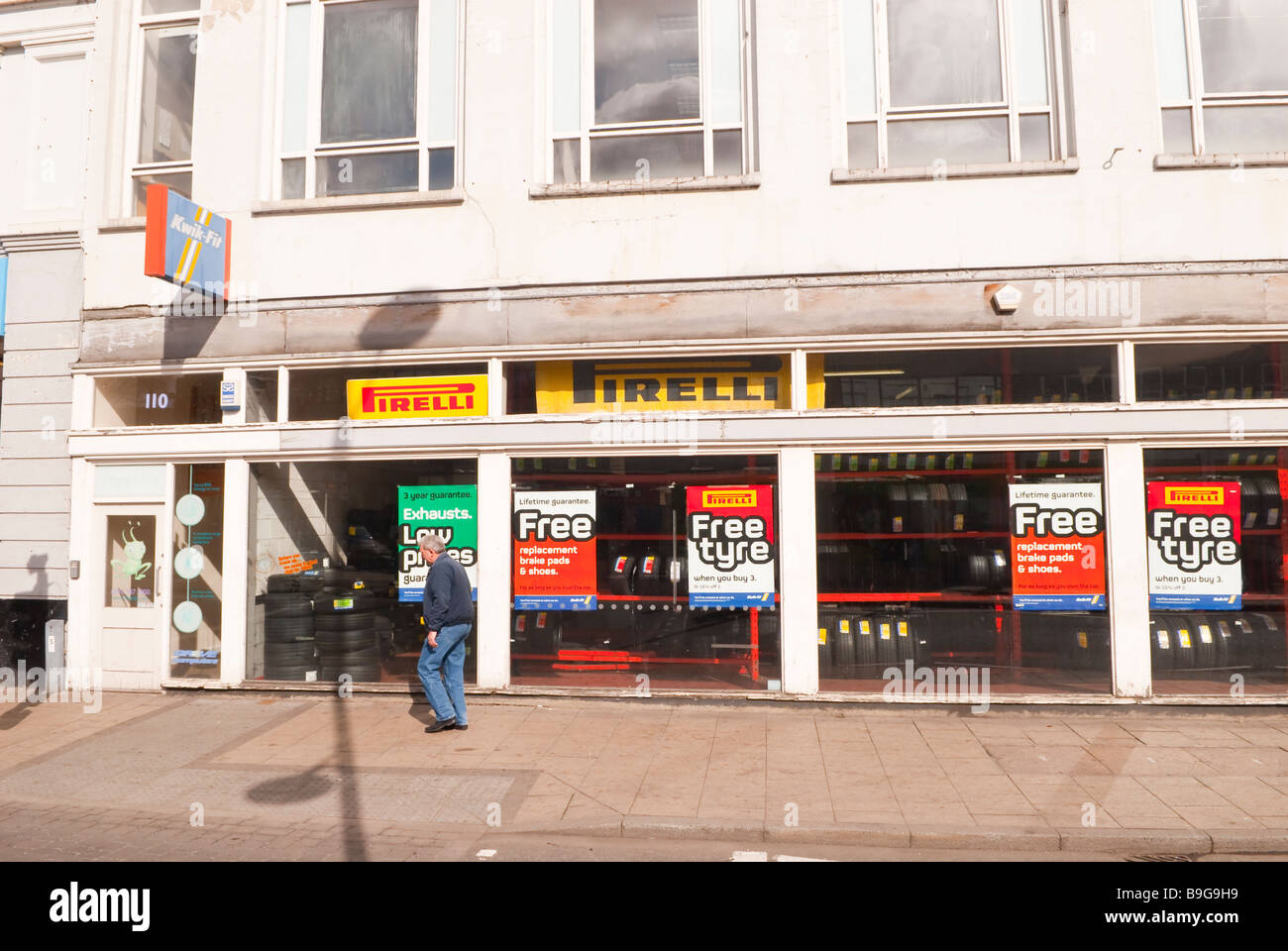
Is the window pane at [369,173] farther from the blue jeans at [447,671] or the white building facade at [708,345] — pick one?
the blue jeans at [447,671]

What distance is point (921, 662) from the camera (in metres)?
8.41

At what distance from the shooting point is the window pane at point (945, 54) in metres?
8.75

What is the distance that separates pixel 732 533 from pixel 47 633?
774cm

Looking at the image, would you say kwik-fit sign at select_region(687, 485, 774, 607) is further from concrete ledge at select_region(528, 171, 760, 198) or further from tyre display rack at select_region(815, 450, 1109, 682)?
concrete ledge at select_region(528, 171, 760, 198)

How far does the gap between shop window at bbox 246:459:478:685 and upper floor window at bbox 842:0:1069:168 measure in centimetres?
558

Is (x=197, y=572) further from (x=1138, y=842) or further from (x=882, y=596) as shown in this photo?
(x=1138, y=842)

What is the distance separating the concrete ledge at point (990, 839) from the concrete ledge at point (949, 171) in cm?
607

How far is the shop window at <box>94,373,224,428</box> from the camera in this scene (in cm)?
966

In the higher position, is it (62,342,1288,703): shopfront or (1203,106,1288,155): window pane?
(1203,106,1288,155): window pane

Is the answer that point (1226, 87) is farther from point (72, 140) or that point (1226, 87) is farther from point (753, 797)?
point (72, 140)

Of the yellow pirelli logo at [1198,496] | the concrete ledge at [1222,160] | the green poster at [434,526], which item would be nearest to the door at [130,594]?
the green poster at [434,526]

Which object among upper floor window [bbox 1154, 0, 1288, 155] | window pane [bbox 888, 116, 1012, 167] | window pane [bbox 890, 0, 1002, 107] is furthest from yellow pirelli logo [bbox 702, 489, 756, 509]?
upper floor window [bbox 1154, 0, 1288, 155]

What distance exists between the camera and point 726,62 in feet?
29.6

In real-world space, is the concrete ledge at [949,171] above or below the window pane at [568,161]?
below
